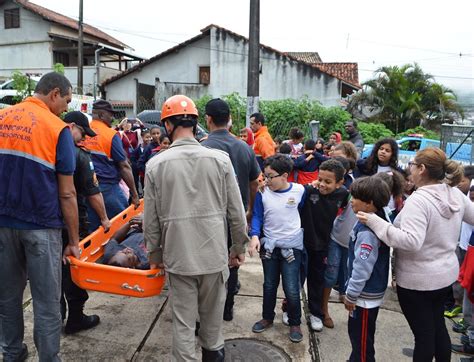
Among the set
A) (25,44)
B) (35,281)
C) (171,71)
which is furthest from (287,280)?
(25,44)

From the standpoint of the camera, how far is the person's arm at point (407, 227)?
2400 millimetres

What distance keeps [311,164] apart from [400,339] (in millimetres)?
3161

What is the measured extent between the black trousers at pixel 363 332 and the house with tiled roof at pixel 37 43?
2674 centimetres

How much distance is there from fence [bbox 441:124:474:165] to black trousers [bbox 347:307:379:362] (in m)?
5.45

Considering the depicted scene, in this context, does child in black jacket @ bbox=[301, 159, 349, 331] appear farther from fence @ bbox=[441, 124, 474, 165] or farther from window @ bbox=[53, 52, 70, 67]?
window @ bbox=[53, 52, 70, 67]

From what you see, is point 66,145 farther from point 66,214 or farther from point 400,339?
point 400,339

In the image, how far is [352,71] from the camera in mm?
26922

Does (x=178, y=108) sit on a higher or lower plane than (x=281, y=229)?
higher

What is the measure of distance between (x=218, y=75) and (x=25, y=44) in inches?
636

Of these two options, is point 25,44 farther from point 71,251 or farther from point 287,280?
point 287,280

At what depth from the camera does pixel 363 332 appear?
266cm

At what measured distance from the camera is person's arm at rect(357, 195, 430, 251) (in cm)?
240

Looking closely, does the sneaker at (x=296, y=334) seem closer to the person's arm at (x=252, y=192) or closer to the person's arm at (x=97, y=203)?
the person's arm at (x=252, y=192)

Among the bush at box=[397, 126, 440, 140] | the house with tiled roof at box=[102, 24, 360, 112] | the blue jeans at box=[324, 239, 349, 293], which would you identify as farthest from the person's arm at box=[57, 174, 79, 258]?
the bush at box=[397, 126, 440, 140]
